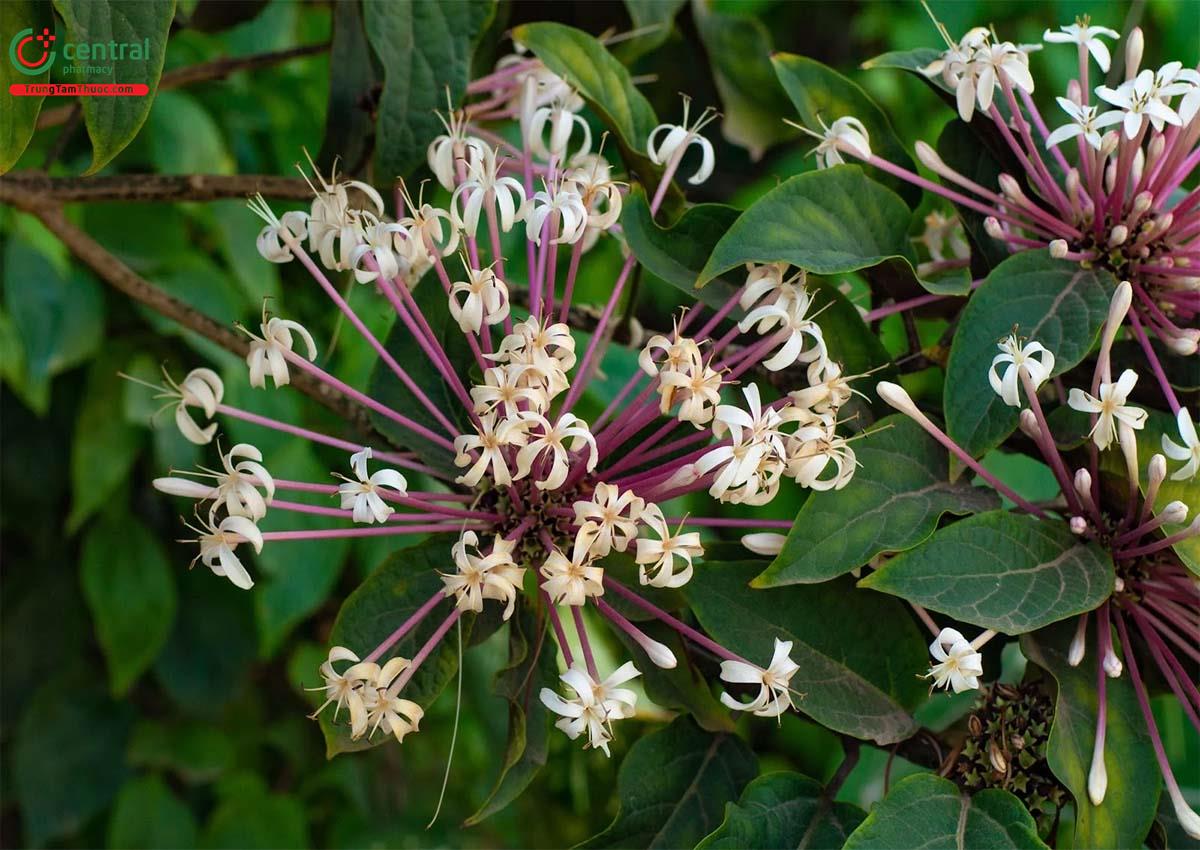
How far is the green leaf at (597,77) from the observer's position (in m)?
0.55

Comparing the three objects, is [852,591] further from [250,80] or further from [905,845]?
[250,80]

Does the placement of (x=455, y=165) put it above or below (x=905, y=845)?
above

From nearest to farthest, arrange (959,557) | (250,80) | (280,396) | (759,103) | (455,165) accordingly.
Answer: (959,557)
(455,165)
(759,103)
(280,396)
(250,80)

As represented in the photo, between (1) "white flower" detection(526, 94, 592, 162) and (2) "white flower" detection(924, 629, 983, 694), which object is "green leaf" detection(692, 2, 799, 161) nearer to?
(1) "white flower" detection(526, 94, 592, 162)

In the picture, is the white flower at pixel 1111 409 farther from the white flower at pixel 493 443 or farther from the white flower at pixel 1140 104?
the white flower at pixel 493 443

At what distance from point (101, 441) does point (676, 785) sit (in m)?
0.66

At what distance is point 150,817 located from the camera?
1141mm

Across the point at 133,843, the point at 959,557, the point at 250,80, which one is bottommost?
the point at 133,843

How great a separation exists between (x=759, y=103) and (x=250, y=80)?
569mm

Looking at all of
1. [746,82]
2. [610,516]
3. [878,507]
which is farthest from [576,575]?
[746,82]

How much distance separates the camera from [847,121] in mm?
548

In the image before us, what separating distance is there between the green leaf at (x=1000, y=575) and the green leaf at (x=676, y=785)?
0.14 meters

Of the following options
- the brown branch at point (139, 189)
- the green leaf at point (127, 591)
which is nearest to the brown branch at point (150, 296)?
the brown branch at point (139, 189)

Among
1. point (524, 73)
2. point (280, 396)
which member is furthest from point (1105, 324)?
point (280, 396)
